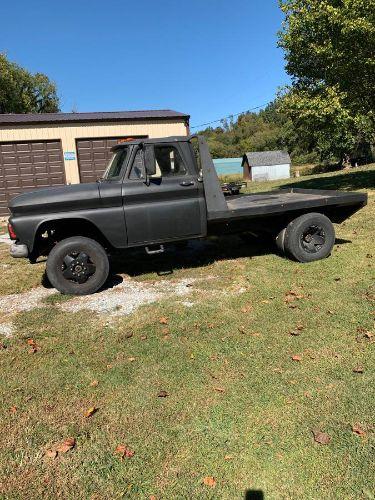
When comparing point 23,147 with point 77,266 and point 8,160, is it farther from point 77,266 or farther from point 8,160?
point 77,266

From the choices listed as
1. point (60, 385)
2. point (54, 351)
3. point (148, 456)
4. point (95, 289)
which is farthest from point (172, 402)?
point (95, 289)

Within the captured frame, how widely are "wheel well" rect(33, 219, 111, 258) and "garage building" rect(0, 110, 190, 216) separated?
10.3 metres

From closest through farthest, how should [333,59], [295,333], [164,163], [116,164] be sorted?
[295,333]
[164,163]
[116,164]
[333,59]

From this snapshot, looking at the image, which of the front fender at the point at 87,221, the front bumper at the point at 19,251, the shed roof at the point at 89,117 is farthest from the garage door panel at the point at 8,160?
the front bumper at the point at 19,251

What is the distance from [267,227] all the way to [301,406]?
4620mm

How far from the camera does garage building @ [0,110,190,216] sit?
1623 cm

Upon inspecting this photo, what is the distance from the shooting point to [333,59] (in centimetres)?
1462

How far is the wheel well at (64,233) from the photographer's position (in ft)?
19.9

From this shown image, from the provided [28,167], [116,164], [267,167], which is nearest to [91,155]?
[28,167]

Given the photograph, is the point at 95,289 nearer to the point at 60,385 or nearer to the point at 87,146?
the point at 60,385

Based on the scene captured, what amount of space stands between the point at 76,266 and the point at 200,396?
3.23 meters

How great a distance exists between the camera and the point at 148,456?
2816mm

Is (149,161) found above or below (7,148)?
below

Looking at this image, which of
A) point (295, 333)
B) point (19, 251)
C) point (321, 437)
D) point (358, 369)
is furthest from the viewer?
point (19, 251)
